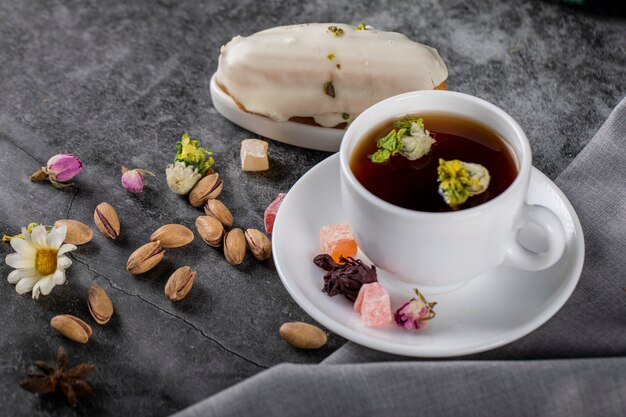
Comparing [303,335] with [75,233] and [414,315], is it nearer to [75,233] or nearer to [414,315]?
[414,315]

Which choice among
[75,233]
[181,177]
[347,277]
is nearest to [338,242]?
[347,277]

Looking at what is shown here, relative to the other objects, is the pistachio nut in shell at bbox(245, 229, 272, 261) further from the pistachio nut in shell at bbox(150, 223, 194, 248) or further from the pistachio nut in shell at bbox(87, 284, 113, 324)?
the pistachio nut in shell at bbox(87, 284, 113, 324)

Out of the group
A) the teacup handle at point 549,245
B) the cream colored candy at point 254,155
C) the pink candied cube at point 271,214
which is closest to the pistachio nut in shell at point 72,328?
the pink candied cube at point 271,214

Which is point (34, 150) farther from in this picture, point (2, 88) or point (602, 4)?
point (602, 4)

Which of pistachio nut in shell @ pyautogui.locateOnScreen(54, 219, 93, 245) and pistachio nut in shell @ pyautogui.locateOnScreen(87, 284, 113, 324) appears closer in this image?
pistachio nut in shell @ pyautogui.locateOnScreen(87, 284, 113, 324)

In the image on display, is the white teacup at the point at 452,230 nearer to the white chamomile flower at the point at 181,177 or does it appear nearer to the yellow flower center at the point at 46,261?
the white chamomile flower at the point at 181,177

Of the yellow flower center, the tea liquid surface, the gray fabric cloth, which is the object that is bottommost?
the yellow flower center

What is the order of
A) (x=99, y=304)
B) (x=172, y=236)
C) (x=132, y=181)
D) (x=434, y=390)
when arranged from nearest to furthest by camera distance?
(x=434, y=390) → (x=99, y=304) → (x=172, y=236) → (x=132, y=181)

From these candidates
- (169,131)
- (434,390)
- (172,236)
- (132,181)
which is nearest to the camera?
(434,390)

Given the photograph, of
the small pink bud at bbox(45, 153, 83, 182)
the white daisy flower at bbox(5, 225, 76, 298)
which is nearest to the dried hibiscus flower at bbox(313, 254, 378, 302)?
the white daisy flower at bbox(5, 225, 76, 298)
